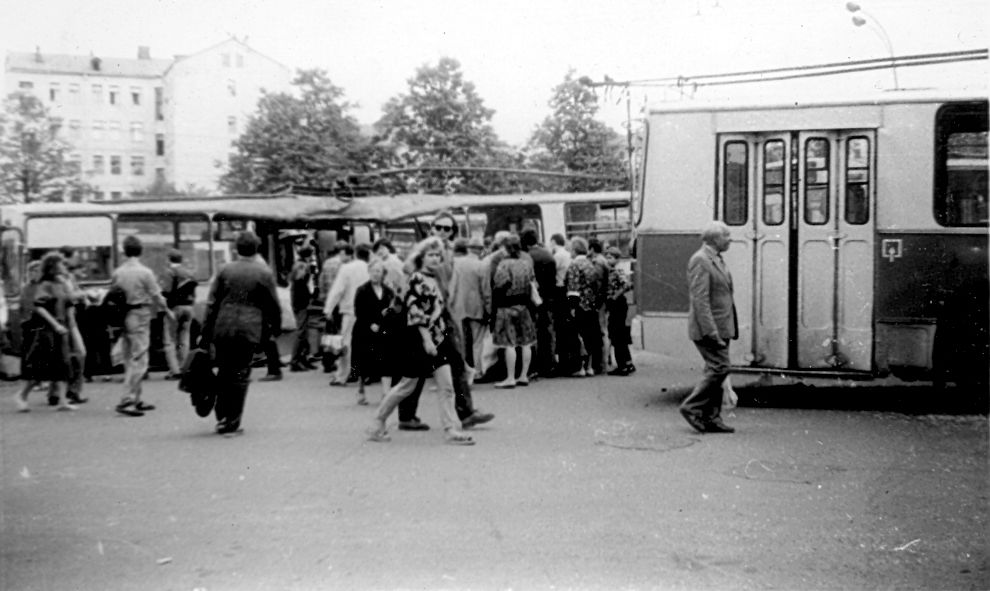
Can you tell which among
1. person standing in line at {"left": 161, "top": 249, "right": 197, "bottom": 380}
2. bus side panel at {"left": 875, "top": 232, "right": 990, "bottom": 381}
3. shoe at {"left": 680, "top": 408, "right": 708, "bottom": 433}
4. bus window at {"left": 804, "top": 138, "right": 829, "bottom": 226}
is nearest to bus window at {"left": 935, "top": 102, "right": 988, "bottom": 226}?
bus side panel at {"left": 875, "top": 232, "right": 990, "bottom": 381}

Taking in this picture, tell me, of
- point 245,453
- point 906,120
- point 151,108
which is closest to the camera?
point 245,453

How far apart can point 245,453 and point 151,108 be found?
56.5m

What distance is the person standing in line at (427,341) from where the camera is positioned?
364 inches

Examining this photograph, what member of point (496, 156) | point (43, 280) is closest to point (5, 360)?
point (43, 280)

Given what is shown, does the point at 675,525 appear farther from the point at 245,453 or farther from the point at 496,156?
the point at 496,156

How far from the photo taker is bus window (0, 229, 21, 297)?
15.3m

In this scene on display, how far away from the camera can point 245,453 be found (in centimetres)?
912

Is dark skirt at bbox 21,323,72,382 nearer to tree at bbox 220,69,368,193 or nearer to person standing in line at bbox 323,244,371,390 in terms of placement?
A: person standing in line at bbox 323,244,371,390

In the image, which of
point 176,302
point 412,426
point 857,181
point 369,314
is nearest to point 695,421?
point 412,426

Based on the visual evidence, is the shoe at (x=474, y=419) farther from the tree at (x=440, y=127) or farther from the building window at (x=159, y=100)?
Answer: the building window at (x=159, y=100)

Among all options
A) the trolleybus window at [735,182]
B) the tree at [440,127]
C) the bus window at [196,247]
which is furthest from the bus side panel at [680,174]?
the tree at [440,127]

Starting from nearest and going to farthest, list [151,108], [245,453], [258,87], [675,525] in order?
[675,525]
[245,453]
[258,87]
[151,108]

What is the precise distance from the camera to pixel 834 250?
11055mm

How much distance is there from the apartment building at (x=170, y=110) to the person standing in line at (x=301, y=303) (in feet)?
80.0
